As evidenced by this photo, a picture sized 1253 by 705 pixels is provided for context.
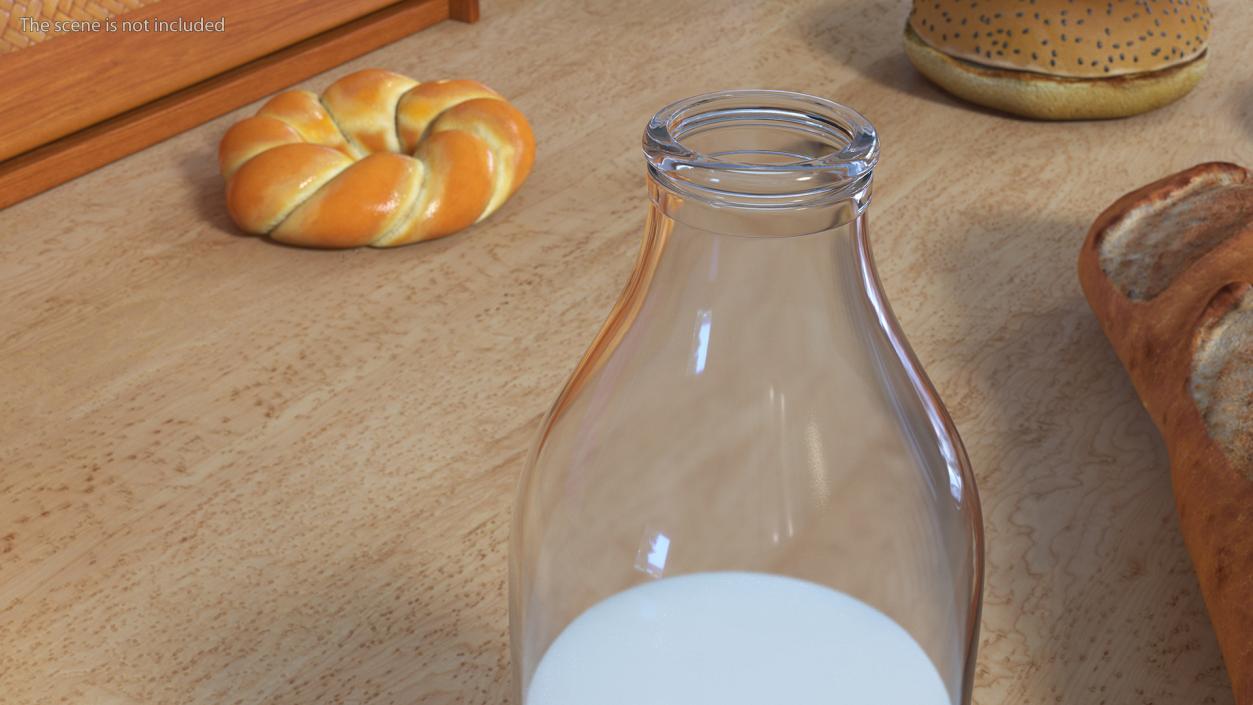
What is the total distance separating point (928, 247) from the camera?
3.20 ft

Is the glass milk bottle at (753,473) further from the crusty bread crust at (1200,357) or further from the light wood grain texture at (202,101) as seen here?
the light wood grain texture at (202,101)

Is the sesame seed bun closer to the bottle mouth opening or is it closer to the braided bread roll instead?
the braided bread roll

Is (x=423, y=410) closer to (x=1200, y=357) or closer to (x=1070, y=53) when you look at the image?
(x=1200, y=357)

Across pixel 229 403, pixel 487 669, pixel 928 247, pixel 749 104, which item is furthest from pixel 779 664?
pixel 928 247

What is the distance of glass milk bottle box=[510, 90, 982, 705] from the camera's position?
31 cm

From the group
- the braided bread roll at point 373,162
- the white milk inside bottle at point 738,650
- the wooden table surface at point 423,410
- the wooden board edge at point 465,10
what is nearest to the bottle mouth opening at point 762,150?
the white milk inside bottle at point 738,650

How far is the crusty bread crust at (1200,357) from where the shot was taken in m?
0.57

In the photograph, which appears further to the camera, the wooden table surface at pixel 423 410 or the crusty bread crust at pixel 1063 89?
the crusty bread crust at pixel 1063 89

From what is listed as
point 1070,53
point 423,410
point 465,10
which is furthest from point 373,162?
point 1070,53

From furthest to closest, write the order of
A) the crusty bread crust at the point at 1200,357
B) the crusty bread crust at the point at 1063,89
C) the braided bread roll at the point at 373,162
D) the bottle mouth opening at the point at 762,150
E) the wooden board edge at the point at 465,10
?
the wooden board edge at the point at 465,10 → the crusty bread crust at the point at 1063,89 → the braided bread roll at the point at 373,162 → the crusty bread crust at the point at 1200,357 → the bottle mouth opening at the point at 762,150

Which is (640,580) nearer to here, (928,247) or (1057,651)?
(1057,651)

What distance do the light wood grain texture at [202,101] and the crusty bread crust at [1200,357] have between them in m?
0.80

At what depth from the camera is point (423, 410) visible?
30.8 inches

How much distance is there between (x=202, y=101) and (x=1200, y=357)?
0.90 meters
